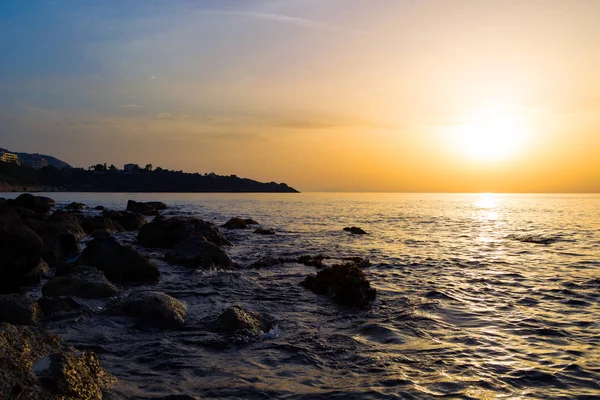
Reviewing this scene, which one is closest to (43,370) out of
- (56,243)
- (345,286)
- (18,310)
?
(18,310)

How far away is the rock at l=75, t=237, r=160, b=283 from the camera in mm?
14086

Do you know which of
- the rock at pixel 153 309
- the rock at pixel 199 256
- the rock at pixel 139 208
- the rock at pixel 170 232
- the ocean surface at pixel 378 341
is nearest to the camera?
the ocean surface at pixel 378 341

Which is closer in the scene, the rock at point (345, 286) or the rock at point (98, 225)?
the rock at point (345, 286)

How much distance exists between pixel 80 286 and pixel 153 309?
9.89ft

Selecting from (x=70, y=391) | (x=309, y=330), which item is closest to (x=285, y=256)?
(x=309, y=330)

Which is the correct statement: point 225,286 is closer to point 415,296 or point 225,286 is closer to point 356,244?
point 415,296

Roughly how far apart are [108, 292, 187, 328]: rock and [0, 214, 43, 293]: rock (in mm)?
4084

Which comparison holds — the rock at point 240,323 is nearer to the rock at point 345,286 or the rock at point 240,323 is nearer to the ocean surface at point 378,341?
the ocean surface at point 378,341

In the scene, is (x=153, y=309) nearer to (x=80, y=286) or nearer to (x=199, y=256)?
(x=80, y=286)

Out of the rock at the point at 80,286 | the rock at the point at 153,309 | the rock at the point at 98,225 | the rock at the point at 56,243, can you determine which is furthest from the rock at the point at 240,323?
the rock at the point at 98,225

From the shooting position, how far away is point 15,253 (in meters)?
12.3

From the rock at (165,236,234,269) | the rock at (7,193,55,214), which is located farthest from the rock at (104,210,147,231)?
the rock at (165,236,234,269)

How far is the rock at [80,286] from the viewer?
36.7ft

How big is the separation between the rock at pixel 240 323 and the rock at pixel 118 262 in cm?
577
